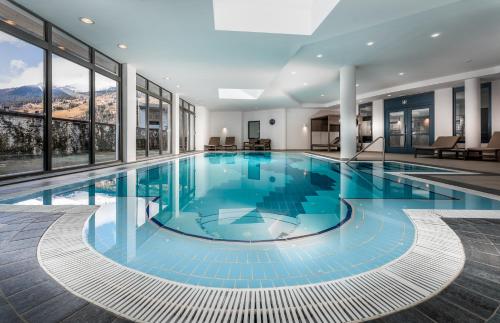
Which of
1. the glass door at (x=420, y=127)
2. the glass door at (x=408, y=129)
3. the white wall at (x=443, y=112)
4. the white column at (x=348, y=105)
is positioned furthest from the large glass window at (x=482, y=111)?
the white column at (x=348, y=105)

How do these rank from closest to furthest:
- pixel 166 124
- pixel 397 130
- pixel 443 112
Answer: pixel 443 112 → pixel 166 124 → pixel 397 130

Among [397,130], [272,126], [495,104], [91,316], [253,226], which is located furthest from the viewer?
[272,126]

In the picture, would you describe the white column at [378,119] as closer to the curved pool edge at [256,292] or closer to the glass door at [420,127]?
the glass door at [420,127]

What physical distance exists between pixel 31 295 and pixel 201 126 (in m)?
17.9

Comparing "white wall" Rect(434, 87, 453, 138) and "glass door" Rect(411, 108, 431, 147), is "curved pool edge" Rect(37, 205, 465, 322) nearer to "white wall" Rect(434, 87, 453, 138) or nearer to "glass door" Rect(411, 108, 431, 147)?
"white wall" Rect(434, 87, 453, 138)

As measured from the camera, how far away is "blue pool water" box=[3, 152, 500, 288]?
61.9 inches

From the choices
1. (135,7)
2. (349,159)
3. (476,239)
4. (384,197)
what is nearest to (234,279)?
(476,239)

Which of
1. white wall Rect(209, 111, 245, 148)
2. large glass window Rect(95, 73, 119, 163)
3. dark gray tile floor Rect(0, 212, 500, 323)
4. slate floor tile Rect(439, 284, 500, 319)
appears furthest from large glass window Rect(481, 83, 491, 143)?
white wall Rect(209, 111, 245, 148)

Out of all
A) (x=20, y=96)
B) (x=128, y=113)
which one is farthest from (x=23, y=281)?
(x=128, y=113)

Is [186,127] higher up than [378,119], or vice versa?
[378,119]

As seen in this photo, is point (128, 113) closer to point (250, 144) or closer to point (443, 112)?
point (250, 144)

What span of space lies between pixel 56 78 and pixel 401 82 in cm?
1257

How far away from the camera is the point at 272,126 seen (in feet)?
63.9

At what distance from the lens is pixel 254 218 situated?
105 inches
